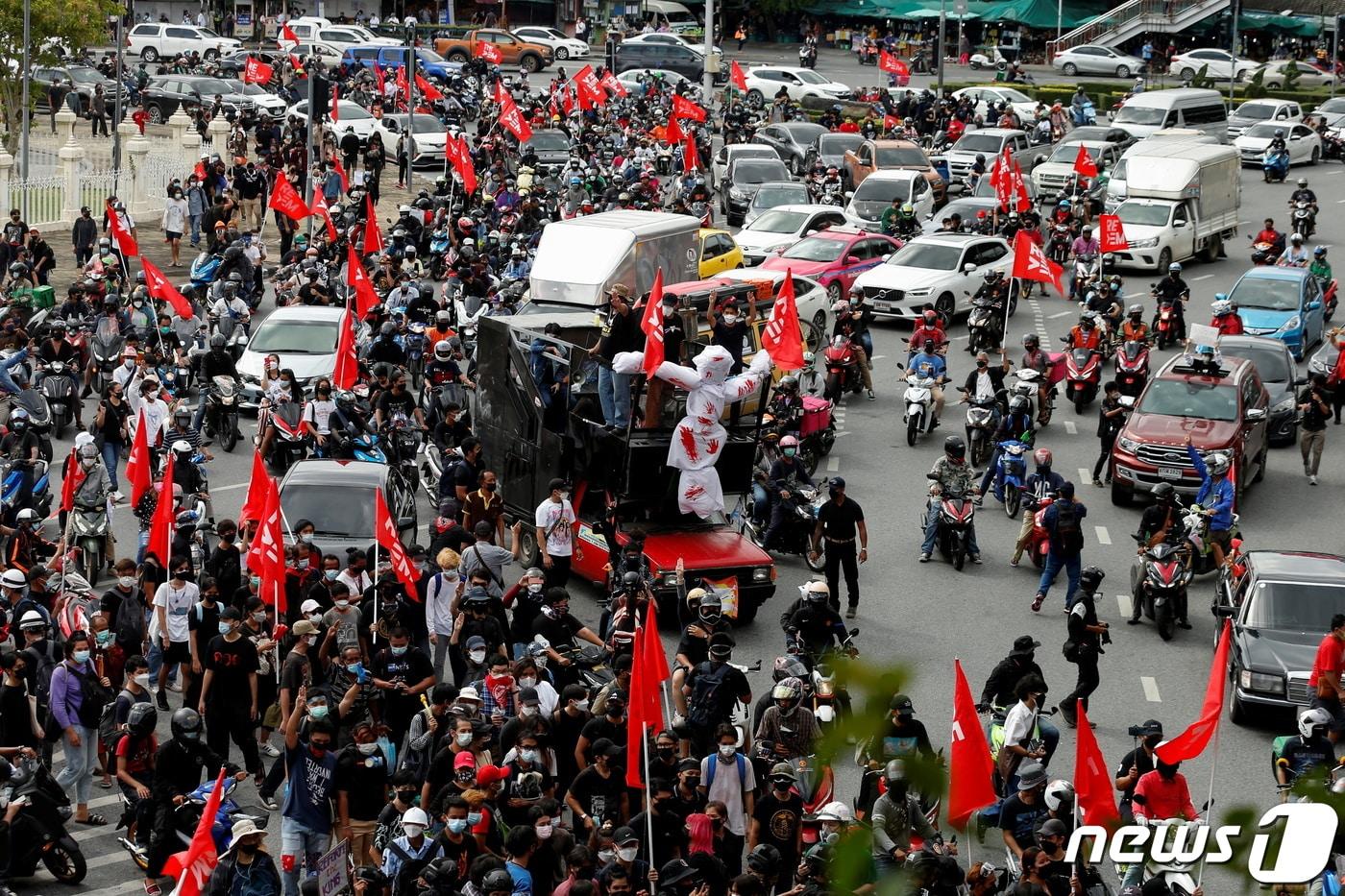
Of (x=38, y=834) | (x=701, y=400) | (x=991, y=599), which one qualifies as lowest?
(x=38, y=834)

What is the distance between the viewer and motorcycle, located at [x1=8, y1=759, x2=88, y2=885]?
13.1m

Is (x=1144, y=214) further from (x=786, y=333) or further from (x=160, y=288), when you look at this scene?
(x=160, y=288)

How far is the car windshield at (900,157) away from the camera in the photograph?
43.8m

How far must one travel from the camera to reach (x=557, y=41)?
69.4 m

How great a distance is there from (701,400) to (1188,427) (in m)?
7.37

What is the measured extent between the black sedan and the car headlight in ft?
100

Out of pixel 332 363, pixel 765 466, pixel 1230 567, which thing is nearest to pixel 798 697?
pixel 1230 567

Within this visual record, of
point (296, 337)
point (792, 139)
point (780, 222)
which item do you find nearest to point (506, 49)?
point (792, 139)

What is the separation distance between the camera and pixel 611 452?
19047 millimetres

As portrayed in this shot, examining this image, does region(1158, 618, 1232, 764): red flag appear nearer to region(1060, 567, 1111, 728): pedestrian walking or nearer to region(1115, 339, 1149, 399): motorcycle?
region(1060, 567, 1111, 728): pedestrian walking

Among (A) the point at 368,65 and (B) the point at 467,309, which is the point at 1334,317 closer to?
(B) the point at 467,309

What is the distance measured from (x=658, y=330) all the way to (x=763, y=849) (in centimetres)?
727

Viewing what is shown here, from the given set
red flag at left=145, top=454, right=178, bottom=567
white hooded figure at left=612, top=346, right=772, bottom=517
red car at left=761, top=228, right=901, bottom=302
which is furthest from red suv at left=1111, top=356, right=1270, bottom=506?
red flag at left=145, top=454, right=178, bottom=567

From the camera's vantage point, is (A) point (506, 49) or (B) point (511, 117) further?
(A) point (506, 49)
